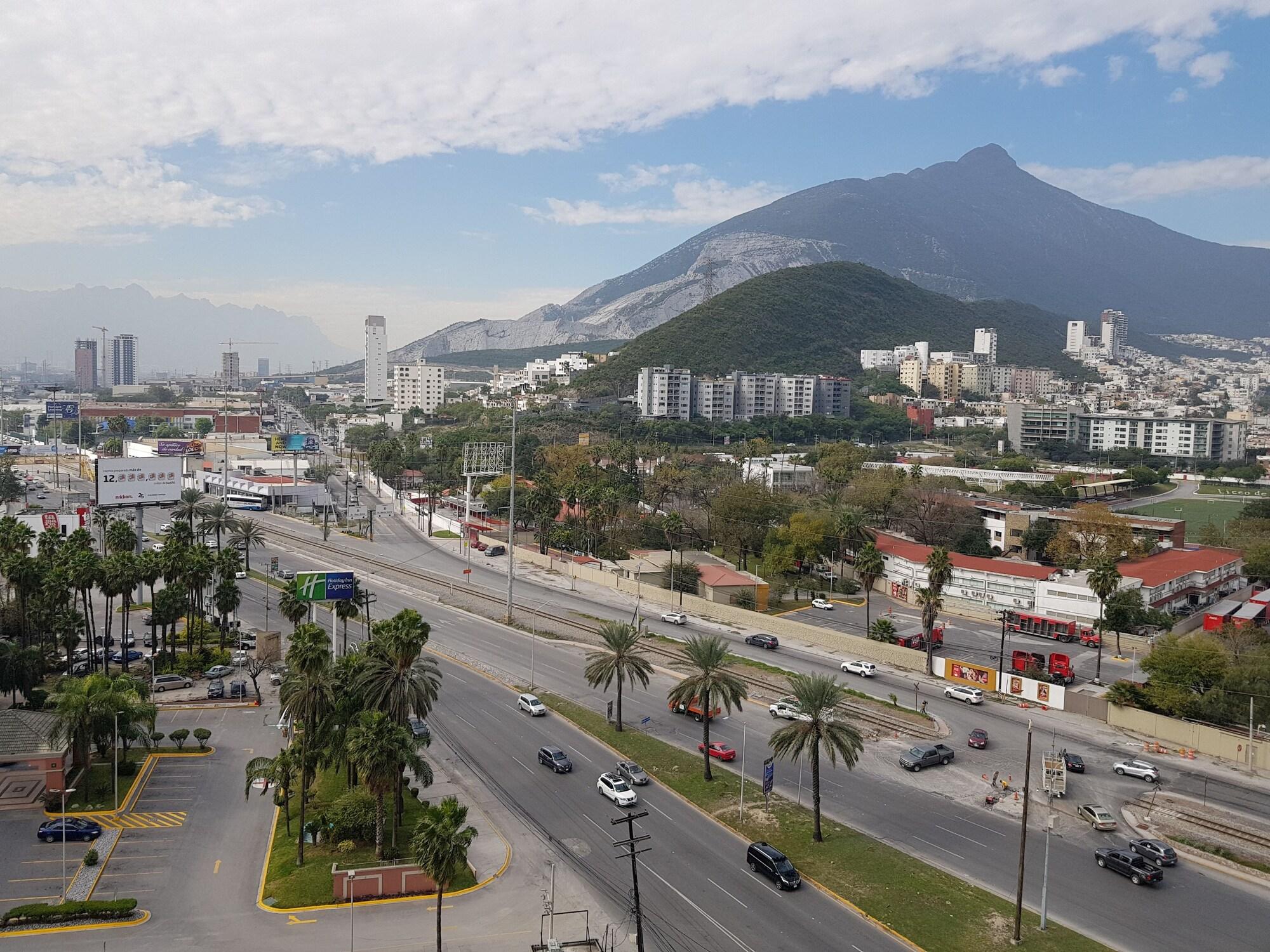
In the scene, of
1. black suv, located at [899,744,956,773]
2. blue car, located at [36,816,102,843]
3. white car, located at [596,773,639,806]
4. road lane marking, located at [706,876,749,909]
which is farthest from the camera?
black suv, located at [899,744,956,773]

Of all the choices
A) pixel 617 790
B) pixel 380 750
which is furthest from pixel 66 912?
pixel 617 790

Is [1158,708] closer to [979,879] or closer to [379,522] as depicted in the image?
[979,879]

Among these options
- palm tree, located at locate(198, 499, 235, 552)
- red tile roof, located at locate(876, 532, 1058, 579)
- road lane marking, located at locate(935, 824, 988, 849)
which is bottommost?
road lane marking, located at locate(935, 824, 988, 849)

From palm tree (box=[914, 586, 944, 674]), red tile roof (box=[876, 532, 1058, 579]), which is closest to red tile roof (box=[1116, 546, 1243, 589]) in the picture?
red tile roof (box=[876, 532, 1058, 579])

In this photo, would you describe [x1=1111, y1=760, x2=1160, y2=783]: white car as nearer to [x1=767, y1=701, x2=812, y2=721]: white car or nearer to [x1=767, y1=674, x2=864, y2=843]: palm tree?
[x1=767, y1=701, x2=812, y2=721]: white car

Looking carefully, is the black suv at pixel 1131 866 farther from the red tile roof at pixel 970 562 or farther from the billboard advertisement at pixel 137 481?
the billboard advertisement at pixel 137 481

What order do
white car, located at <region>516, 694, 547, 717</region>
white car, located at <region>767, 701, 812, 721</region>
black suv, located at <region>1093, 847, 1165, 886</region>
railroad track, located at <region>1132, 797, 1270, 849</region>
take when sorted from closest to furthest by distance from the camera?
1. black suv, located at <region>1093, 847, 1165, 886</region>
2. railroad track, located at <region>1132, 797, 1270, 849</region>
3. white car, located at <region>516, 694, 547, 717</region>
4. white car, located at <region>767, 701, 812, 721</region>

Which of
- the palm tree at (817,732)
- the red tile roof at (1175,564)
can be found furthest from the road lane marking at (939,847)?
the red tile roof at (1175,564)
